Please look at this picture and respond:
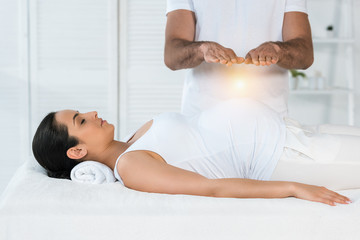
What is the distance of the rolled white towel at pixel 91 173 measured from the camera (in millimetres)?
1685

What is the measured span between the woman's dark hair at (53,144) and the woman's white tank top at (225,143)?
243mm

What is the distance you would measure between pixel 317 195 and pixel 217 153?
1.28ft

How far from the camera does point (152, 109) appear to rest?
3830 mm

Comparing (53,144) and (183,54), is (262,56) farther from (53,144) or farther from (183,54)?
(53,144)

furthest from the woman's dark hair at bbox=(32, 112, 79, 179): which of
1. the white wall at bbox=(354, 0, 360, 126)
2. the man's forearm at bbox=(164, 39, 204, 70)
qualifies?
the white wall at bbox=(354, 0, 360, 126)

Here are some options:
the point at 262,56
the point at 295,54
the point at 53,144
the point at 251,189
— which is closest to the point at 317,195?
the point at 251,189

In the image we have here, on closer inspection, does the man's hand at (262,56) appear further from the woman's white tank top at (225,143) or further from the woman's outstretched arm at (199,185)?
the woman's outstretched arm at (199,185)

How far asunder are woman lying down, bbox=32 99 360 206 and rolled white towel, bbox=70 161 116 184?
6 cm

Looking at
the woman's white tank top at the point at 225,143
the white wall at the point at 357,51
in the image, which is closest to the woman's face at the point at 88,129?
the woman's white tank top at the point at 225,143

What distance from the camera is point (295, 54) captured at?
2.01m

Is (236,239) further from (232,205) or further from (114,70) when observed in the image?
(114,70)

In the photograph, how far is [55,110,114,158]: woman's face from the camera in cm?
175

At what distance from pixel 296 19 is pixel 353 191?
88 centimetres

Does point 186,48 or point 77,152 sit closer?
point 77,152
